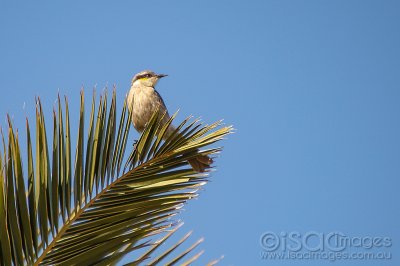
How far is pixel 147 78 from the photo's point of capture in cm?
894

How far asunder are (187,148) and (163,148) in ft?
0.53

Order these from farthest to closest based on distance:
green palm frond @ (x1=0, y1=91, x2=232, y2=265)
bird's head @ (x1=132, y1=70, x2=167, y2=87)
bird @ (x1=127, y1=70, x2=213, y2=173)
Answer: bird's head @ (x1=132, y1=70, x2=167, y2=87)
bird @ (x1=127, y1=70, x2=213, y2=173)
green palm frond @ (x1=0, y1=91, x2=232, y2=265)

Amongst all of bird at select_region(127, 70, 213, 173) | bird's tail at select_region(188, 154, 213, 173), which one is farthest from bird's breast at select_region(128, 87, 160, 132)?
bird's tail at select_region(188, 154, 213, 173)

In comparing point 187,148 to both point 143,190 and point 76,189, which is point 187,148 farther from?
point 76,189

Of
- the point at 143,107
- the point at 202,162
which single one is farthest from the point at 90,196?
the point at 143,107

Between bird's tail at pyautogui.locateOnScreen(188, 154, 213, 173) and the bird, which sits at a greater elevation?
the bird

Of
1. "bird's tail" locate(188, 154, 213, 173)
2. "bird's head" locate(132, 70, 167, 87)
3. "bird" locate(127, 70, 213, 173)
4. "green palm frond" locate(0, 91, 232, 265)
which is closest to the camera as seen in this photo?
"green palm frond" locate(0, 91, 232, 265)

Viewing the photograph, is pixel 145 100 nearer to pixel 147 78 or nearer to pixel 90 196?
pixel 147 78

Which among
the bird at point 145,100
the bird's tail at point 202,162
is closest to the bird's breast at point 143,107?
the bird at point 145,100

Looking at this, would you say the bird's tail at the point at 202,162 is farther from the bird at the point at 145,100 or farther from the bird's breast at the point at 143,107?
the bird's breast at the point at 143,107

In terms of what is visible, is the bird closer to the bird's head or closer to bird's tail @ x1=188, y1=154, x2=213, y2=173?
the bird's head

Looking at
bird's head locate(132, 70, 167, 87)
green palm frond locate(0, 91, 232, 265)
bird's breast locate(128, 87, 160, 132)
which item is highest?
bird's head locate(132, 70, 167, 87)

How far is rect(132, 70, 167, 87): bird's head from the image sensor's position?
8797mm

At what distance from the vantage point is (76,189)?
2871 millimetres
